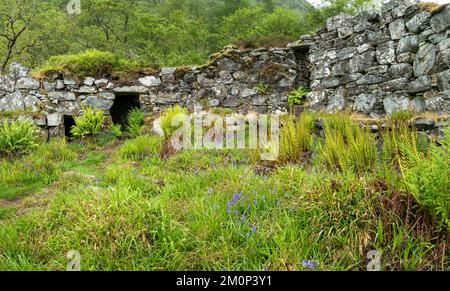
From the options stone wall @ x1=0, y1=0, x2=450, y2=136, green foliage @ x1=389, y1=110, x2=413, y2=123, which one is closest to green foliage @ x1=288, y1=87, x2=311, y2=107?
stone wall @ x1=0, y1=0, x2=450, y2=136

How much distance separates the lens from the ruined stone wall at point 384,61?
213 inches

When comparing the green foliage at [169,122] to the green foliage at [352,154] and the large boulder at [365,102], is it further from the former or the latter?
the large boulder at [365,102]

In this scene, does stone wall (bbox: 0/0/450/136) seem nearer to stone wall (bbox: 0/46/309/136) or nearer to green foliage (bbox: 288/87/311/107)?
stone wall (bbox: 0/46/309/136)

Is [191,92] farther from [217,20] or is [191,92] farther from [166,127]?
[217,20]

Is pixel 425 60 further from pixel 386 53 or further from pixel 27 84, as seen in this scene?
pixel 27 84

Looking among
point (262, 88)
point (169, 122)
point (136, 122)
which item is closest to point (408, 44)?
point (262, 88)

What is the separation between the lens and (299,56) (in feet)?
28.4

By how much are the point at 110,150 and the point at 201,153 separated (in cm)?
246

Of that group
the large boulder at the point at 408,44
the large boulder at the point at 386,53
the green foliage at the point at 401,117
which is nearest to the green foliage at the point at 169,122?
the green foliage at the point at 401,117

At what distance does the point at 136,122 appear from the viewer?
7.98m

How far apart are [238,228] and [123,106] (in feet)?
25.2

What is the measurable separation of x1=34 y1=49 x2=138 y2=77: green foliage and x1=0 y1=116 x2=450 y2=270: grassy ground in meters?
5.56

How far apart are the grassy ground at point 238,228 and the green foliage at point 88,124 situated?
3.89 metres
